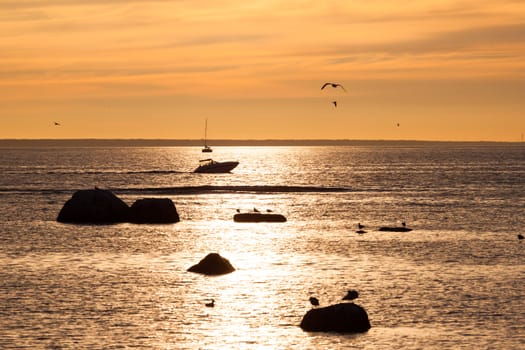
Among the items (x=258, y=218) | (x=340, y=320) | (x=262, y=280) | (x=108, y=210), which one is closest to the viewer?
(x=340, y=320)

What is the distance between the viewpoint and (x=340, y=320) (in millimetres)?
37906

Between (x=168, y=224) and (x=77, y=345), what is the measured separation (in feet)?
164

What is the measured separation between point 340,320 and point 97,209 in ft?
163

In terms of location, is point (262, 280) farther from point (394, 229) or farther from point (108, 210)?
point (108, 210)

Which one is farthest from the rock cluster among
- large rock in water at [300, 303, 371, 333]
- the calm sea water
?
large rock in water at [300, 303, 371, 333]

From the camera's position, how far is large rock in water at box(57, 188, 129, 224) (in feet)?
275

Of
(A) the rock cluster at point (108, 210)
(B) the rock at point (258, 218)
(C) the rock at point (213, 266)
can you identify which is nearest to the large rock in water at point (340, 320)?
(C) the rock at point (213, 266)

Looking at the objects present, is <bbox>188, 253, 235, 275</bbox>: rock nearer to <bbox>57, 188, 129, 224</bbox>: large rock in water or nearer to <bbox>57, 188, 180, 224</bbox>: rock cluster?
<bbox>57, 188, 180, 224</bbox>: rock cluster

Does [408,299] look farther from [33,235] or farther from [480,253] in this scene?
[33,235]

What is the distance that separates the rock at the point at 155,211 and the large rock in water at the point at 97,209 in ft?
3.95

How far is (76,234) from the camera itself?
75.4m

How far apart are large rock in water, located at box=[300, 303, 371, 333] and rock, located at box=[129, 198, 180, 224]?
48.8m

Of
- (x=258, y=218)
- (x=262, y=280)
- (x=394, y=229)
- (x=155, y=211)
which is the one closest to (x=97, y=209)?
(x=155, y=211)

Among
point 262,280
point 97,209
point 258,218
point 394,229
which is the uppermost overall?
point 97,209
